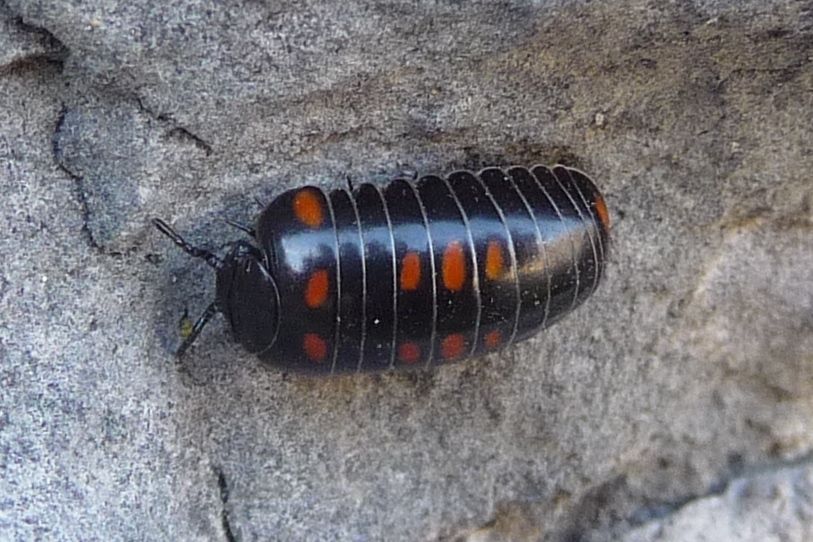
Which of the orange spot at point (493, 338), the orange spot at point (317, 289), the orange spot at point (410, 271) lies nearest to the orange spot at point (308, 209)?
the orange spot at point (317, 289)

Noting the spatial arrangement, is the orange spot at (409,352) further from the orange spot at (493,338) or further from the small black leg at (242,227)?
the small black leg at (242,227)

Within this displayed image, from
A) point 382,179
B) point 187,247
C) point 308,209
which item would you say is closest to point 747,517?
point 382,179

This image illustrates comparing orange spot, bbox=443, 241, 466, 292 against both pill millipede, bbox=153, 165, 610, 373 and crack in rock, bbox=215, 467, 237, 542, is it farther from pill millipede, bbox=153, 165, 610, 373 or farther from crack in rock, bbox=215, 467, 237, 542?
crack in rock, bbox=215, 467, 237, 542

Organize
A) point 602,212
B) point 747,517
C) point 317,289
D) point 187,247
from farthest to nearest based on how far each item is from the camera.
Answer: point 747,517 < point 602,212 < point 187,247 < point 317,289

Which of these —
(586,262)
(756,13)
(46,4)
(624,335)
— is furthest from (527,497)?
(46,4)

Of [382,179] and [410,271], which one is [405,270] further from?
[382,179]

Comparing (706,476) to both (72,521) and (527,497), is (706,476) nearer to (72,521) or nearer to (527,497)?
(527,497)
